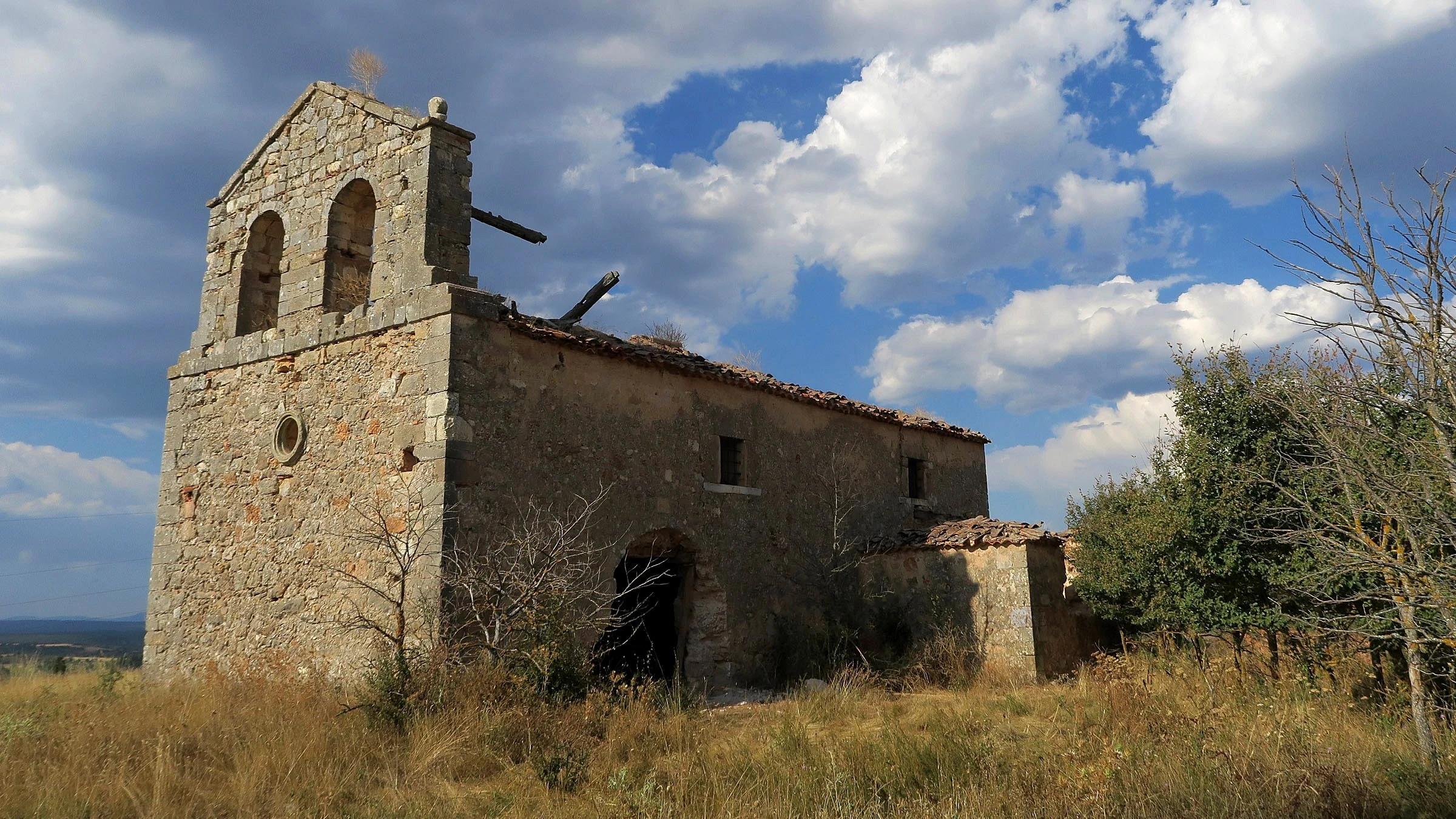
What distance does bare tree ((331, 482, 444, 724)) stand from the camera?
30.6ft

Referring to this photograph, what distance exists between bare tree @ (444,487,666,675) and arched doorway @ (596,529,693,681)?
97cm

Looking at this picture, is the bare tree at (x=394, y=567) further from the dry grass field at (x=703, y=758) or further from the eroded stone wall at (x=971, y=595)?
the eroded stone wall at (x=971, y=595)

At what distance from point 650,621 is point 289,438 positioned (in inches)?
201

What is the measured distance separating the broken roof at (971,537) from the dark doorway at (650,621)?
3462mm

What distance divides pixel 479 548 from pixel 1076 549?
25.5ft

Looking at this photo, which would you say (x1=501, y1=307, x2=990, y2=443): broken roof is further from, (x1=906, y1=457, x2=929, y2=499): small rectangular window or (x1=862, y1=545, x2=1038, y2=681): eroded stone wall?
(x1=862, y1=545, x2=1038, y2=681): eroded stone wall

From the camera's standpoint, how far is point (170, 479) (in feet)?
41.2

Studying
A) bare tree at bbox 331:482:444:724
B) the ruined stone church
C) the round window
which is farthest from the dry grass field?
the round window

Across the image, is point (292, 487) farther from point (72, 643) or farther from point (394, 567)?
point (72, 643)

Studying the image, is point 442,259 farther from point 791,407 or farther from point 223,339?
point 791,407

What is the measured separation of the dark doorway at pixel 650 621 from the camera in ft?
40.4

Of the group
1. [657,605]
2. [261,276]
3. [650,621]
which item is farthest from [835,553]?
[261,276]

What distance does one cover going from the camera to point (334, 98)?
39.5ft

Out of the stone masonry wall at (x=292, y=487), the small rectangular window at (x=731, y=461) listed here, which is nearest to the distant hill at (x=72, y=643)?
the stone masonry wall at (x=292, y=487)
